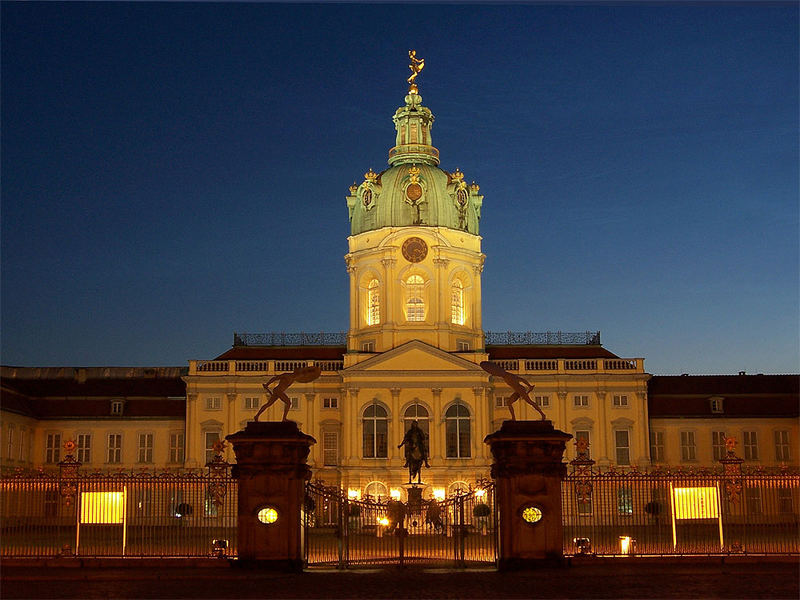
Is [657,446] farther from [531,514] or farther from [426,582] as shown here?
[426,582]

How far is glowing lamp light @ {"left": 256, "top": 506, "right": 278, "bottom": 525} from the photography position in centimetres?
2772

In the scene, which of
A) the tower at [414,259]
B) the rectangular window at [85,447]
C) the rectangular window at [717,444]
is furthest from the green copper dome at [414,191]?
the rectangular window at [85,447]

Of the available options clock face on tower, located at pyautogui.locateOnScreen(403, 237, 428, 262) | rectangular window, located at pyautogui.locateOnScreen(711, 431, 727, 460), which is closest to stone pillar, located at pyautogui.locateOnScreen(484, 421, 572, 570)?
clock face on tower, located at pyautogui.locateOnScreen(403, 237, 428, 262)

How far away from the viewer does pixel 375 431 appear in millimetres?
70188

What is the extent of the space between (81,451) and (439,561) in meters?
49.5

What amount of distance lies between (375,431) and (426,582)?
44.1m

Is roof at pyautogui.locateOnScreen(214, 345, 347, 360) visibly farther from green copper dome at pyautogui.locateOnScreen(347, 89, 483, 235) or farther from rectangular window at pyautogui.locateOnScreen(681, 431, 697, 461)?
rectangular window at pyautogui.locateOnScreen(681, 431, 697, 461)

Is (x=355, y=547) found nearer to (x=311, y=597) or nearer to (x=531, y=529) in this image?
(x=531, y=529)

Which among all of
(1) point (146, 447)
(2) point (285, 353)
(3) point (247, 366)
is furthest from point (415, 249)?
(1) point (146, 447)

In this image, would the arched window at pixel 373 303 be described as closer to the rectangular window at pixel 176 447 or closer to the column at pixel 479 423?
the column at pixel 479 423

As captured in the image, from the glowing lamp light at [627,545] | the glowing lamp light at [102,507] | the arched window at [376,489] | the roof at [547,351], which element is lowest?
the glowing lamp light at [627,545]

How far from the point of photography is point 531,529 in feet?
90.9

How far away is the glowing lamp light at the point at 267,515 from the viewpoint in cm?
2772

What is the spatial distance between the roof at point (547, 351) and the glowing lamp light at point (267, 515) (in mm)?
50030
